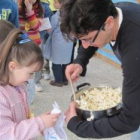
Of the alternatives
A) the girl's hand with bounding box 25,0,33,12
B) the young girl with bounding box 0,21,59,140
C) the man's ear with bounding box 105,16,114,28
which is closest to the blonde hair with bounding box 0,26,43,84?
the young girl with bounding box 0,21,59,140

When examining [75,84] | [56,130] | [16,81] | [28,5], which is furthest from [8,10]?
[75,84]

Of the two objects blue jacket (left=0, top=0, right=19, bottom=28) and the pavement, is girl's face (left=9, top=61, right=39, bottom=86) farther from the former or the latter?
the pavement

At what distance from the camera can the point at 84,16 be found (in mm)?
909

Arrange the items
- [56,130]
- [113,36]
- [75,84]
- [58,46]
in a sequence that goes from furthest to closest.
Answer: [75,84] → [58,46] → [56,130] → [113,36]

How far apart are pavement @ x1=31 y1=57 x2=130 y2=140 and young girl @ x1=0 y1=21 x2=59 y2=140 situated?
0.99 meters

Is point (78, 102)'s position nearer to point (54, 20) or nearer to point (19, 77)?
point (19, 77)

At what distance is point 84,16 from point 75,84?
6.98ft

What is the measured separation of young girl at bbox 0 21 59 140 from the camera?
1.04 metres

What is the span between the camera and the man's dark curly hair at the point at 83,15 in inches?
36.0

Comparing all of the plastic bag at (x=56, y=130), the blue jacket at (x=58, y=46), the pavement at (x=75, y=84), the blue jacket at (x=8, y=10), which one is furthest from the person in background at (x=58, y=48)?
the plastic bag at (x=56, y=130)

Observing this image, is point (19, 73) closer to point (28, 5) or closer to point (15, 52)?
point (15, 52)

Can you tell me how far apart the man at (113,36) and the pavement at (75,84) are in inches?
43.2

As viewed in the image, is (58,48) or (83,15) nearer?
(83,15)

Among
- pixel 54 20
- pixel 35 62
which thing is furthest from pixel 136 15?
pixel 54 20
